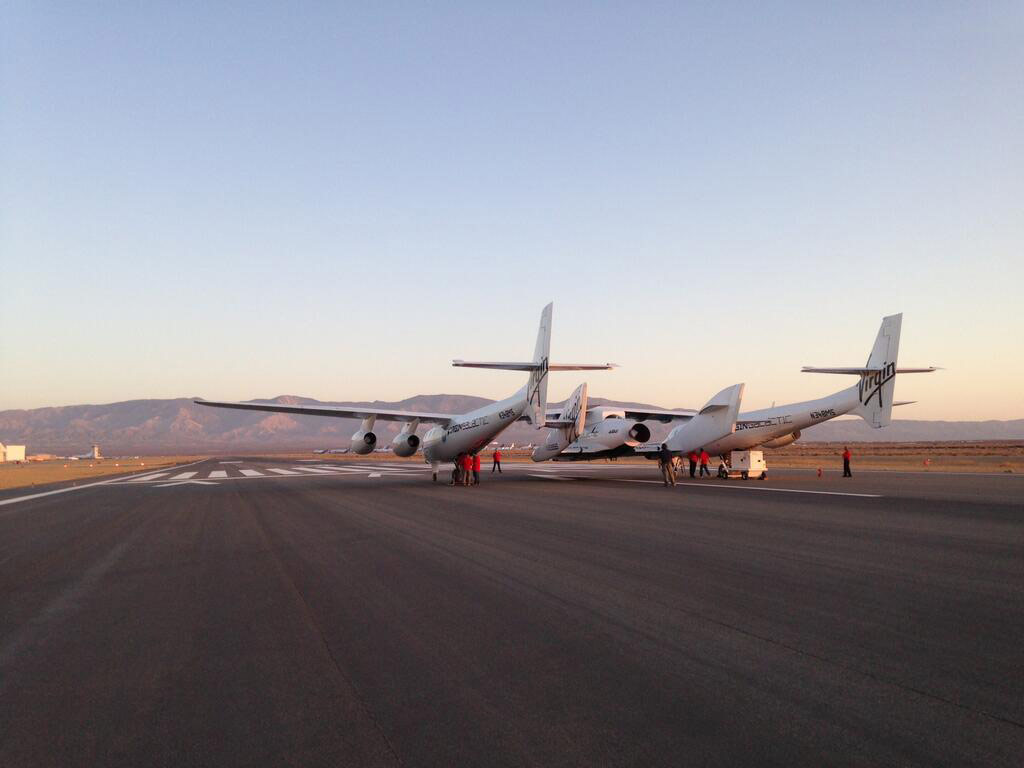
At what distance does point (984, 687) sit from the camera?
426 cm

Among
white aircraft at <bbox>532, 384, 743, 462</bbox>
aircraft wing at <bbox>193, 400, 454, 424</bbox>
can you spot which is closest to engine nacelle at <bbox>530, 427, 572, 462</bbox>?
white aircraft at <bbox>532, 384, 743, 462</bbox>

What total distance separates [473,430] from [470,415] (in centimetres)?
129

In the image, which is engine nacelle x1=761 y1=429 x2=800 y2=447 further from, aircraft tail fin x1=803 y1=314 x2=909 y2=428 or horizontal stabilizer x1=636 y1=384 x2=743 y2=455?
aircraft tail fin x1=803 y1=314 x2=909 y2=428

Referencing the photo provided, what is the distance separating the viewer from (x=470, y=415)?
93.1 ft

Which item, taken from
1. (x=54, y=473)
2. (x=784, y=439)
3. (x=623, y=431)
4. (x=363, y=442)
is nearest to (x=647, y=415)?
(x=623, y=431)

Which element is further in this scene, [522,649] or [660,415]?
[660,415]

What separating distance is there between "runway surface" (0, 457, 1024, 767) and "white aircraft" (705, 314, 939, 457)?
569 inches

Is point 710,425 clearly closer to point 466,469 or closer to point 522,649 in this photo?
point 466,469

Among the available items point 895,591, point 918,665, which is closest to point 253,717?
point 918,665

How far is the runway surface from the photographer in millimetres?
3660

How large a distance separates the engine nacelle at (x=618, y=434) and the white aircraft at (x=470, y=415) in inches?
73.4

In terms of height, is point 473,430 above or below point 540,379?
below

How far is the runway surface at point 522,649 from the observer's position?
3.66 metres

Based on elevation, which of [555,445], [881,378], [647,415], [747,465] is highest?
[881,378]
